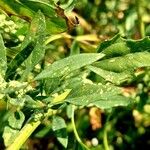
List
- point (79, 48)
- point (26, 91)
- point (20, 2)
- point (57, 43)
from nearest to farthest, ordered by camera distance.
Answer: point (26, 91), point (20, 2), point (79, 48), point (57, 43)

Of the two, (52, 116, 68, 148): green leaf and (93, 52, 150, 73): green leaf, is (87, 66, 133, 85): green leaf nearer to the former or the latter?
(93, 52, 150, 73): green leaf

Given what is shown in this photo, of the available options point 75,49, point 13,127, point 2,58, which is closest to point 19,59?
point 2,58

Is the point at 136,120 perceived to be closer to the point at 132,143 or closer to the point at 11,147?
the point at 132,143

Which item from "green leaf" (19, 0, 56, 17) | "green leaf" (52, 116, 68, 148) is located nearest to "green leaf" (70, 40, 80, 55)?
"green leaf" (52, 116, 68, 148)

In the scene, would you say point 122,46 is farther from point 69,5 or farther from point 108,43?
point 69,5

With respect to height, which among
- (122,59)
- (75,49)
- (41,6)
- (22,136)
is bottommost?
(75,49)

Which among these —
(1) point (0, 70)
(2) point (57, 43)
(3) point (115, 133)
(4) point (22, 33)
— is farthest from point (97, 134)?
(1) point (0, 70)

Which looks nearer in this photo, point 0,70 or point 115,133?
point 0,70

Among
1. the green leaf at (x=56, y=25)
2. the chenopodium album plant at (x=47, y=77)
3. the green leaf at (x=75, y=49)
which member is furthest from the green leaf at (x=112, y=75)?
the green leaf at (x=75, y=49)

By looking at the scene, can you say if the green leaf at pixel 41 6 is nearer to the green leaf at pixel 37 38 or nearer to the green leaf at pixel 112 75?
the green leaf at pixel 37 38
